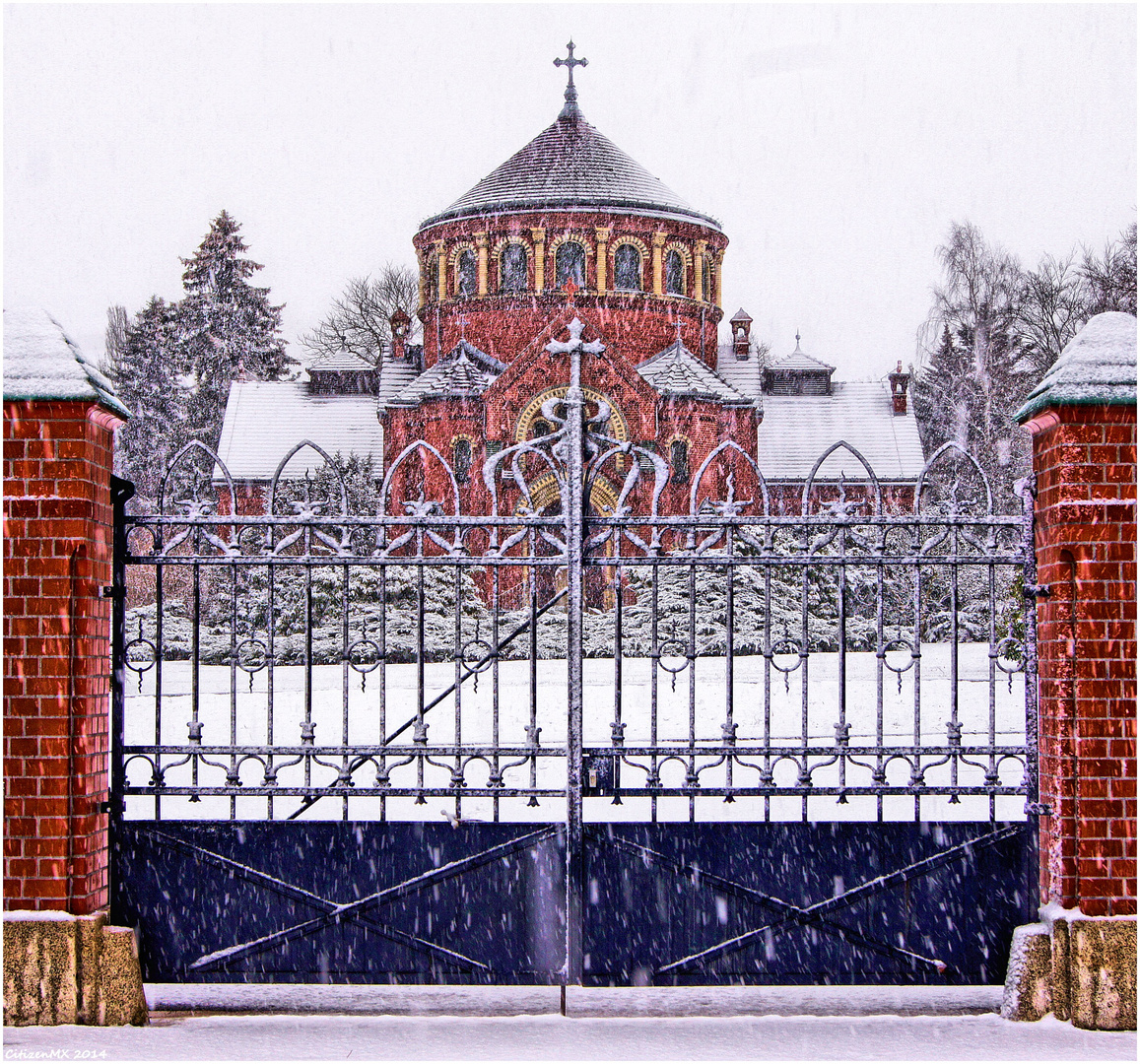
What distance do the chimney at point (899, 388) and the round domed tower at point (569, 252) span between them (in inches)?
233

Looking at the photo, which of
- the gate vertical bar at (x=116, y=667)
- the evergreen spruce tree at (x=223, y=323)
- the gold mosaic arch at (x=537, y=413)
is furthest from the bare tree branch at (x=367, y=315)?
the gate vertical bar at (x=116, y=667)

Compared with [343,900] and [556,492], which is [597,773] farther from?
[556,492]

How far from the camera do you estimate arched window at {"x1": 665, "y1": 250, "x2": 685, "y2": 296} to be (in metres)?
31.0

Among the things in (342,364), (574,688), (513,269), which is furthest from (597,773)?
(342,364)

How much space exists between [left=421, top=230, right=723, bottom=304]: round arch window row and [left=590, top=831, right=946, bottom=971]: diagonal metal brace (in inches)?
1019

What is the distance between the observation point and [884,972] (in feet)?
16.6

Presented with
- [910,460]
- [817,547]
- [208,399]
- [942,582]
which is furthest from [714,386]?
[817,547]

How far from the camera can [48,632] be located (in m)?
4.79

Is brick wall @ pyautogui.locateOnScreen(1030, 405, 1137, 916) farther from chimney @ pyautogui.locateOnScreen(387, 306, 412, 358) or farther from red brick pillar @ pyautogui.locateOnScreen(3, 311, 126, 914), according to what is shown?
chimney @ pyautogui.locateOnScreen(387, 306, 412, 358)

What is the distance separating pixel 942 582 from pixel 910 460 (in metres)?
15.1

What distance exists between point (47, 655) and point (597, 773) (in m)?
2.26

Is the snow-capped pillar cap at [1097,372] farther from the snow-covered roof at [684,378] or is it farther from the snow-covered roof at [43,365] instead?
the snow-covered roof at [684,378]

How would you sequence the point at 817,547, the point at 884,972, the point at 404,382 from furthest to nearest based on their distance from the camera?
the point at 404,382
the point at 817,547
the point at 884,972

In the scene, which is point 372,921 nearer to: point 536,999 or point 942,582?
point 536,999
